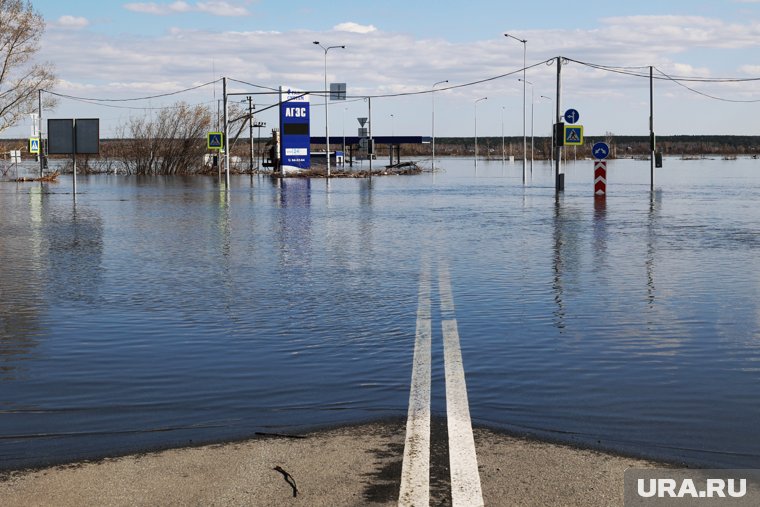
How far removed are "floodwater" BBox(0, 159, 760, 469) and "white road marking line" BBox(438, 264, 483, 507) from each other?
0.11 m

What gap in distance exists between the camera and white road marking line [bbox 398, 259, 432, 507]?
5.28m

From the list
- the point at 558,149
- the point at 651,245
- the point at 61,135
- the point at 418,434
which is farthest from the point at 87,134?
the point at 418,434

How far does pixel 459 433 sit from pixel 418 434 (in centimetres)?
25

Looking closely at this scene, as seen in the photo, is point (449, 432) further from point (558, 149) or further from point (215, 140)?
point (215, 140)

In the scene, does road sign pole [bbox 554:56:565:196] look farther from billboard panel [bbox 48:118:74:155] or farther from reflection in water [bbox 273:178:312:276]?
billboard panel [bbox 48:118:74:155]

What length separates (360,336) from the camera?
1005 cm

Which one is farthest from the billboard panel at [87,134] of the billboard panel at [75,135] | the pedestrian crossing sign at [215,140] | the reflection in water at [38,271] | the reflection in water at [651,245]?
the reflection in water at [651,245]

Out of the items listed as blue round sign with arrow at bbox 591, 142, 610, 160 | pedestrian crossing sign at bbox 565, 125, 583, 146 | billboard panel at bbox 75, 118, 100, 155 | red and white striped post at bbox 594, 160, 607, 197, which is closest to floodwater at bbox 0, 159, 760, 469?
blue round sign with arrow at bbox 591, 142, 610, 160

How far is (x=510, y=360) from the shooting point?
884cm

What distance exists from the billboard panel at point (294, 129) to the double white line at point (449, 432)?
60080 mm

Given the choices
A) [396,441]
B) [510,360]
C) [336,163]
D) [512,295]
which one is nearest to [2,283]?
[512,295]

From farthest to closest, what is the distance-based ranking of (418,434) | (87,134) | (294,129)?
(294,129) < (87,134) < (418,434)

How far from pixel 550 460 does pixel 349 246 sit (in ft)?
45.5

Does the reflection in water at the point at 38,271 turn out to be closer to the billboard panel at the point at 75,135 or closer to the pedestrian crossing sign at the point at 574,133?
the billboard panel at the point at 75,135
